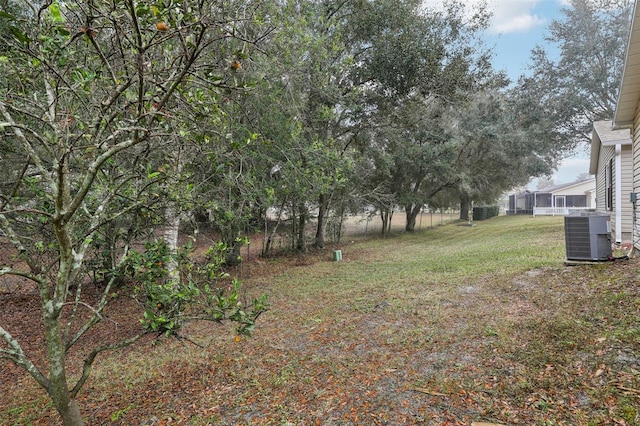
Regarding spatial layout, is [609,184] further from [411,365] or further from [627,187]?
[411,365]

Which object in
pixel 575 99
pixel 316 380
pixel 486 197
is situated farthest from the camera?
pixel 486 197

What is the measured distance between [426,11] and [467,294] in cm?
784

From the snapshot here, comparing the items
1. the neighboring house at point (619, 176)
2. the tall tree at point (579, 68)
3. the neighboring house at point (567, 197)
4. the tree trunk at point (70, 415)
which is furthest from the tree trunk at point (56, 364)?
the neighboring house at point (567, 197)

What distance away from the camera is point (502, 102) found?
51.7 feet

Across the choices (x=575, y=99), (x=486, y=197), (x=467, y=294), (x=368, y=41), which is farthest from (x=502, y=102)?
(x=467, y=294)

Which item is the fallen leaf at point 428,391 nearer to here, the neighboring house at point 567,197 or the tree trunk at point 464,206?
the tree trunk at point 464,206

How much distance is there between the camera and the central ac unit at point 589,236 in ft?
18.0

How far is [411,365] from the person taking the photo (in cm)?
322

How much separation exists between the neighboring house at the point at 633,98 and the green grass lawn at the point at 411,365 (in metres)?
2.04

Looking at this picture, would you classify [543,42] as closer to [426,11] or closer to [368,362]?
[426,11]

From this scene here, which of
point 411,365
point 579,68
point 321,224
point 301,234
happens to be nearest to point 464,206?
point 579,68

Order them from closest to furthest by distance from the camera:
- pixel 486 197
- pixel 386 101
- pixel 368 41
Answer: pixel 368 41 → pixel 386 101 → pixel 486 197

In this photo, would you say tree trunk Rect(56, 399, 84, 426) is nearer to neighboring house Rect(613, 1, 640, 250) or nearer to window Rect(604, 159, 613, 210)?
neighboring house Rect(613, 1, 640, 250)

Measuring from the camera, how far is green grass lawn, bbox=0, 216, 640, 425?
246cm
